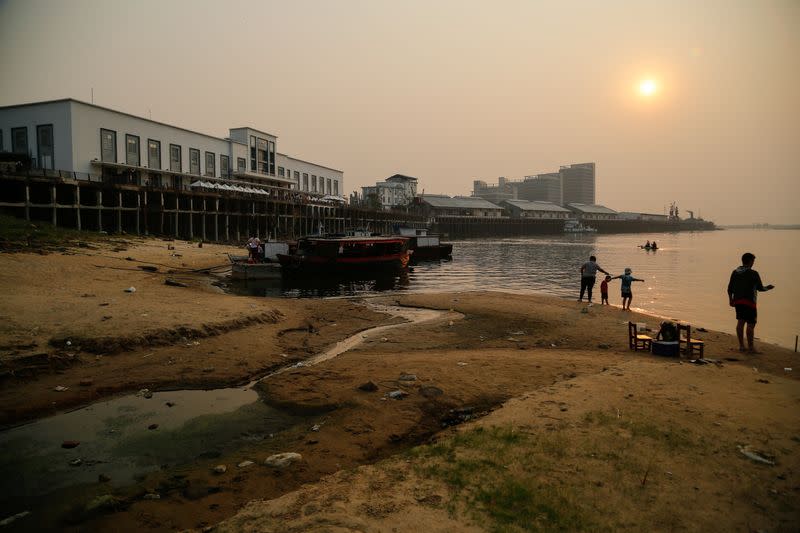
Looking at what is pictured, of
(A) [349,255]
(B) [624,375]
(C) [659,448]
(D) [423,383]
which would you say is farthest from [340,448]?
(A) [349,255]

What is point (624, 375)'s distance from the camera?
9328 millimetres

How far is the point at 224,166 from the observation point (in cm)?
6500

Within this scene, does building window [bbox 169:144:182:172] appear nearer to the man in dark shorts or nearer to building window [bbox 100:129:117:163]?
building window [bbox 100:129:117:163]

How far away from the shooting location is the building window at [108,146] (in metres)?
46.5

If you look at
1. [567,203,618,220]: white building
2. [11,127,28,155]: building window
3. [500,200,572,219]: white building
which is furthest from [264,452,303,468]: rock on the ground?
[567,203,618,220]: white building

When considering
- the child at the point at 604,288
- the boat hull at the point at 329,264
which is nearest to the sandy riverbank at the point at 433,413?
the child at the point at 604,288

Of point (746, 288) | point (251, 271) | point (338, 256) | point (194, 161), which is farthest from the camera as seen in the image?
point (194, 161)

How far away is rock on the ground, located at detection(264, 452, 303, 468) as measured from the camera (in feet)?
20.1

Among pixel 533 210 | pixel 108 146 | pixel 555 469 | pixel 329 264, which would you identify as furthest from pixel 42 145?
pixel 533 210

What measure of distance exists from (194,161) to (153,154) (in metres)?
6.61

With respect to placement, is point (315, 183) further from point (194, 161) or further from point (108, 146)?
Answer: point (108, 146)

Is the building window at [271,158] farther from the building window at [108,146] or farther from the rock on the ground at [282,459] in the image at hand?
the rock on the ground at [282,459]

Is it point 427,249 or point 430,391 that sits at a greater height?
point 427,249

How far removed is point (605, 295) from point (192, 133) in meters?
54.9
